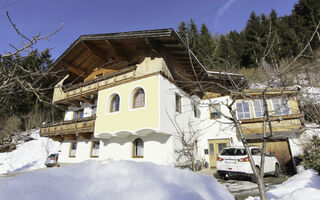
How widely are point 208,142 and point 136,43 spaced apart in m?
9.87

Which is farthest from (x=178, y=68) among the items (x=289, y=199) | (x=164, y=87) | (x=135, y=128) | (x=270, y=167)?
(x=289, y=199)

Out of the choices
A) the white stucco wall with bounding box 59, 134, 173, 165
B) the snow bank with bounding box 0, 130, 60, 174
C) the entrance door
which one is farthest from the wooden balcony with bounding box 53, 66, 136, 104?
the snow bank with bounding box 0, 130, 60, 174

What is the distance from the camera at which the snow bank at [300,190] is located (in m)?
4.49

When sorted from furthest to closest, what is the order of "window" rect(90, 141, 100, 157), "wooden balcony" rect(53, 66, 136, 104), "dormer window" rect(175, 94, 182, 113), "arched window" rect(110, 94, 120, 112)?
"window" rect(90, 141, 100, 157) < "dormer window" rect(175, 94, 182, 113) < "arched window" rect(110, 94, 120, 112) < "wooden balcony" rect(53, 66, 136, 104)

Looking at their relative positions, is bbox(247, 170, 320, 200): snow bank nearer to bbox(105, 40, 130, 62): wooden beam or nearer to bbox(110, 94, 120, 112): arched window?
bbox(110, 94, 120, 112): arched window

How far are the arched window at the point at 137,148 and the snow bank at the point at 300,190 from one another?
294 inches

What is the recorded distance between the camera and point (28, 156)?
72.8 feet

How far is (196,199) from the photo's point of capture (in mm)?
1568

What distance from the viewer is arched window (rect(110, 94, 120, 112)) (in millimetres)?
13025

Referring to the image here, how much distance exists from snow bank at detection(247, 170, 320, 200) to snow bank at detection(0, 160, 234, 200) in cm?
430

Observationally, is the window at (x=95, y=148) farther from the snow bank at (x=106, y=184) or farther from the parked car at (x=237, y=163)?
the snow bank at (x=106, y=184)

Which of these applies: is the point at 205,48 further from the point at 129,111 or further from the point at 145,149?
the point at 145,149

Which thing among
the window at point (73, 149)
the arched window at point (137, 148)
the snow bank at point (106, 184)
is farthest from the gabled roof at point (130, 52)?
the snow bank at point (106, 184)

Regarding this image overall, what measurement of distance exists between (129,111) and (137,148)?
8.78 ft
